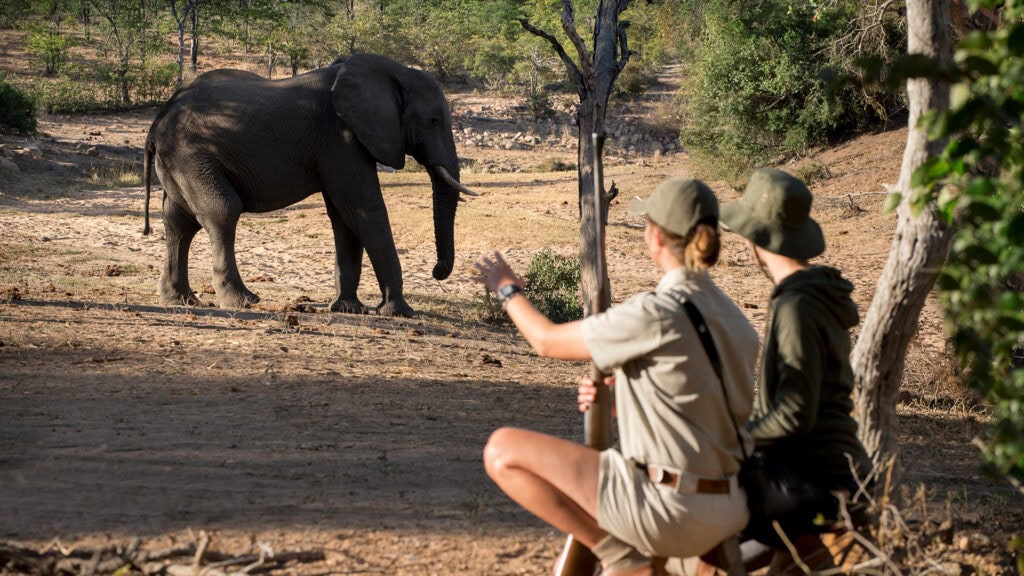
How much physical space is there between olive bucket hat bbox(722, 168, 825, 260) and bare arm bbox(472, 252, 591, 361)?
33.3 inches

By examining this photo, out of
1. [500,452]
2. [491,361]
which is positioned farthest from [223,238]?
[500,452]

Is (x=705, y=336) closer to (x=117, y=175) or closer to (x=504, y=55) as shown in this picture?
(x=117, y=175)

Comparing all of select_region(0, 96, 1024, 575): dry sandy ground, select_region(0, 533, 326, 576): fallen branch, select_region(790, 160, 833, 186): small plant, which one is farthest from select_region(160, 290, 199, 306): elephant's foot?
select_region(790, 160, 833, 186): small plant

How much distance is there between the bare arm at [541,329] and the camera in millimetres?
3531

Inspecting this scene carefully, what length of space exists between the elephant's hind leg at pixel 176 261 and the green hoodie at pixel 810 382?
876 cm

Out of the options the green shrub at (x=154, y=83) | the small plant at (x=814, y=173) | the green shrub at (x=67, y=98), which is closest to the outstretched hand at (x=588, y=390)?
the small plant at (x=814, y=173)

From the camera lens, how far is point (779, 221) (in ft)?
13.2

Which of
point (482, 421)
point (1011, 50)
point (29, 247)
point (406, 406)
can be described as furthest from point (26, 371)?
point (29, 247)

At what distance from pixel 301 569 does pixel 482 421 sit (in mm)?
2904

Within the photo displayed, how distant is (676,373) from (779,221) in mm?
909

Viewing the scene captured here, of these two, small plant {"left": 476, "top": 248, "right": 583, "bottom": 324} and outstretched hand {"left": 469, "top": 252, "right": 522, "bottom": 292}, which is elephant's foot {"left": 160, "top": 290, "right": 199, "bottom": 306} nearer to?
small plant {"left": 476, "top": 248, "right": 583, "bottom": 324}

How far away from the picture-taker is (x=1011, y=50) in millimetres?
2570

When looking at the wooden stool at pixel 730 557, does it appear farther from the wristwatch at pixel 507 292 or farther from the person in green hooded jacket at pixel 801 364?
the wristwatch at pixel 507 292

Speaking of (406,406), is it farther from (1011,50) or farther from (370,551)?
(1011,50)
